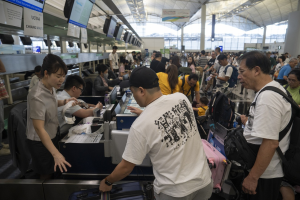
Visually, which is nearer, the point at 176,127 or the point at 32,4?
the point at 176,127

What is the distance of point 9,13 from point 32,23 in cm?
36

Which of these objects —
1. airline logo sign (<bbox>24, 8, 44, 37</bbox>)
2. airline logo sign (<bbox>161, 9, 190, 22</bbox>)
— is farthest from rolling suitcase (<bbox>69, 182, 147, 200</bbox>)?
airline logo sign (<bbox>161, 9, 190, 22</bbox>)

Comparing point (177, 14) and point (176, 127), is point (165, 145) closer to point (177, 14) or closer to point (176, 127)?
point (176, 127)

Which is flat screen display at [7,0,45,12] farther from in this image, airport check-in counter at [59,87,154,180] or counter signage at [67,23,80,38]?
airport check-in counter at [59,87,154,180]

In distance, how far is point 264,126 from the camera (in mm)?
1359

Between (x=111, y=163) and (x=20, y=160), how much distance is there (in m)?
1.11

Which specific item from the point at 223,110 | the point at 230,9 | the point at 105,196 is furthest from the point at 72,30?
the point at 230,9

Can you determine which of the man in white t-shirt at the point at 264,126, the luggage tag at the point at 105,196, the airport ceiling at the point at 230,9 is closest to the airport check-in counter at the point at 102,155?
the luggage tag at the point at 105,196

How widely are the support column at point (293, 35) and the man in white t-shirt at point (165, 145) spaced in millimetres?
14498

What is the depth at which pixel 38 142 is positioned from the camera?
180 centimetres

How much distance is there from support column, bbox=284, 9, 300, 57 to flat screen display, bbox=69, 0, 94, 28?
1293 centimetres

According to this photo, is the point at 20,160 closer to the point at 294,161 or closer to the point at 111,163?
the point at 111,163

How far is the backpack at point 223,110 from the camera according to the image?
2.61 meters

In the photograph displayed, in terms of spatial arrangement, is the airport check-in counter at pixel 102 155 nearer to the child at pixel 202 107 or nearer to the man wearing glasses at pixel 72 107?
the man wearing glasses at pixel 72 107
